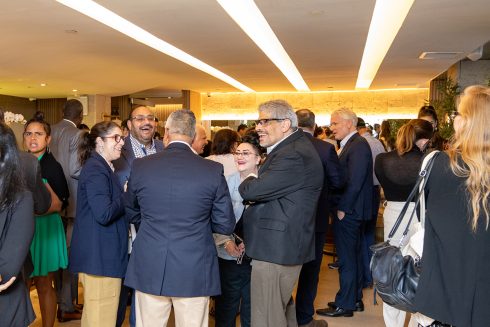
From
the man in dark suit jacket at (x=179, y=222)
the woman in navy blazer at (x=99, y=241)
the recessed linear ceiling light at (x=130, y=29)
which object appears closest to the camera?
the man in dark suit jacket at (x=179, y=222)

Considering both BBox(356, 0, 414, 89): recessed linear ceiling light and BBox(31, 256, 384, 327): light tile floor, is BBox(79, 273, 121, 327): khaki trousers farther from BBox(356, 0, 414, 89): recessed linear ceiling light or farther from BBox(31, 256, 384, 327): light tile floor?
BBox(356, 0, 414, 89): recessed linear ceiling light

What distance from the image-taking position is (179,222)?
239cm

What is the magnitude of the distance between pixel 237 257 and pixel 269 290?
1.41 feet

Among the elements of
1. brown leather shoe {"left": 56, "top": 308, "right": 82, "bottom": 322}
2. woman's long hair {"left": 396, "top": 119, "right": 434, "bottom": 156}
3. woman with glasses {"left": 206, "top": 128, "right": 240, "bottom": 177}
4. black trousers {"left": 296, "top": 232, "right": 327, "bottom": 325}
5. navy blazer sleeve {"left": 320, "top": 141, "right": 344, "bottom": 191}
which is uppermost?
woman's long hair {"left": 396, "top": 119, "right": 434, "bottom": 156}

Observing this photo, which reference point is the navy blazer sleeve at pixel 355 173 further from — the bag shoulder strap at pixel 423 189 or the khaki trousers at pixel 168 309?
the bag shoulder strap at pixel 423 189

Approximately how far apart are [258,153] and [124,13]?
4.27m

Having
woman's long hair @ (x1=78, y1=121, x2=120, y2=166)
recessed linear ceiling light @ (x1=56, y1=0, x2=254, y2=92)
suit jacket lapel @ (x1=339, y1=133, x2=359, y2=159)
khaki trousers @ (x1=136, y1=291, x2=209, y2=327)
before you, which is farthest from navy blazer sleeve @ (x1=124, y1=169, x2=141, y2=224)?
recessed linear ceiling light @ (x1=56, y1=0, x2=254, y2=92)

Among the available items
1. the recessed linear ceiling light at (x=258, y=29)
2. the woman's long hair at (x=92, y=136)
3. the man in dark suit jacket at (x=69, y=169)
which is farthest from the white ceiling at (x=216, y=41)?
the woman's long hair at (x=92, y=136)

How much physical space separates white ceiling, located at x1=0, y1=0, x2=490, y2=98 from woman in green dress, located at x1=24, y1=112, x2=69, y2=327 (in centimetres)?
291

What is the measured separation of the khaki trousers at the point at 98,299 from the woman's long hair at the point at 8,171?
102cm

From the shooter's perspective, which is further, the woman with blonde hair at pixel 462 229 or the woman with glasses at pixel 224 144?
the woman with glasses at pixel 224 144

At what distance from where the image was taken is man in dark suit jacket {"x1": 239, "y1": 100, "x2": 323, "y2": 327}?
105 inches

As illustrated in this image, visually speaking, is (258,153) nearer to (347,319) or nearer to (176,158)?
(176,158)

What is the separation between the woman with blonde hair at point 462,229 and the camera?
1.70 metres
